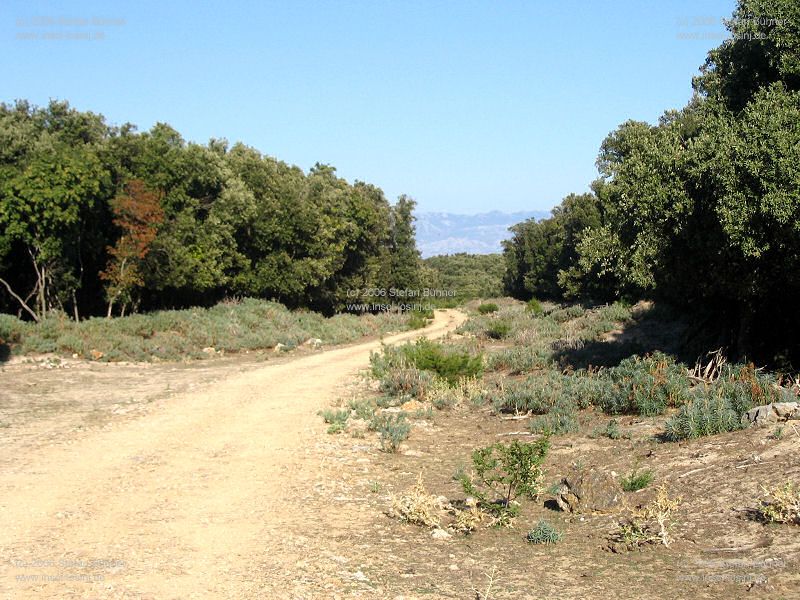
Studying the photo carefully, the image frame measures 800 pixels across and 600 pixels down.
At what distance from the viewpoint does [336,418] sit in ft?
44.5

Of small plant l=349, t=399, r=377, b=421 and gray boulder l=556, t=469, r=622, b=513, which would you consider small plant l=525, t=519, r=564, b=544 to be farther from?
small plant l=349, t=399, r=377, b=421

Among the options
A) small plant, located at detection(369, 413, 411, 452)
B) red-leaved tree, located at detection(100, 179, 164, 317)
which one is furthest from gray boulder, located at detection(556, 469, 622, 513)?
red-leaved tree, located at detection(100, 179, 164, 317)

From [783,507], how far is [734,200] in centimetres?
664

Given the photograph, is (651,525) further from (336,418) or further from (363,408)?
(363,408)

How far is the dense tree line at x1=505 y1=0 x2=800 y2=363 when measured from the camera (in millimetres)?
11594

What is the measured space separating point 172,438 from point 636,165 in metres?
10.6

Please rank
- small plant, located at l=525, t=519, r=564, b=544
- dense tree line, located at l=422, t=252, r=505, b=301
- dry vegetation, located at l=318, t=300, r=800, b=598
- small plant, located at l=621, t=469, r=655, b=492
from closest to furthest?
1. dry vegetation, located at l=318, t=300, r=800, b=598
2. small plant, located at l=525, t=519, r=564, b=544
3. small plant, located at l=621, t=469, r=655, b=492
4. dense tree line, located at l=422, t=252, r=505, b=301

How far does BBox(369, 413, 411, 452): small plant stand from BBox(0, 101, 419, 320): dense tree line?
1565cm

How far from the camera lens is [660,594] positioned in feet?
18.6

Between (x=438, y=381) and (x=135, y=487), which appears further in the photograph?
(x=438, y=381)

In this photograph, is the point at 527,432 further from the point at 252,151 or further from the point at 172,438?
the point at 252,151

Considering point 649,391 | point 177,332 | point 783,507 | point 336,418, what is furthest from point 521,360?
point 177,332

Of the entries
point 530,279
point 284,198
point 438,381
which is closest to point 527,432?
point 438,381

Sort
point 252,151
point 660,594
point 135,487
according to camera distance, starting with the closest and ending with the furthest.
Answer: point 660,594 → point 135,487 → point 252,151
